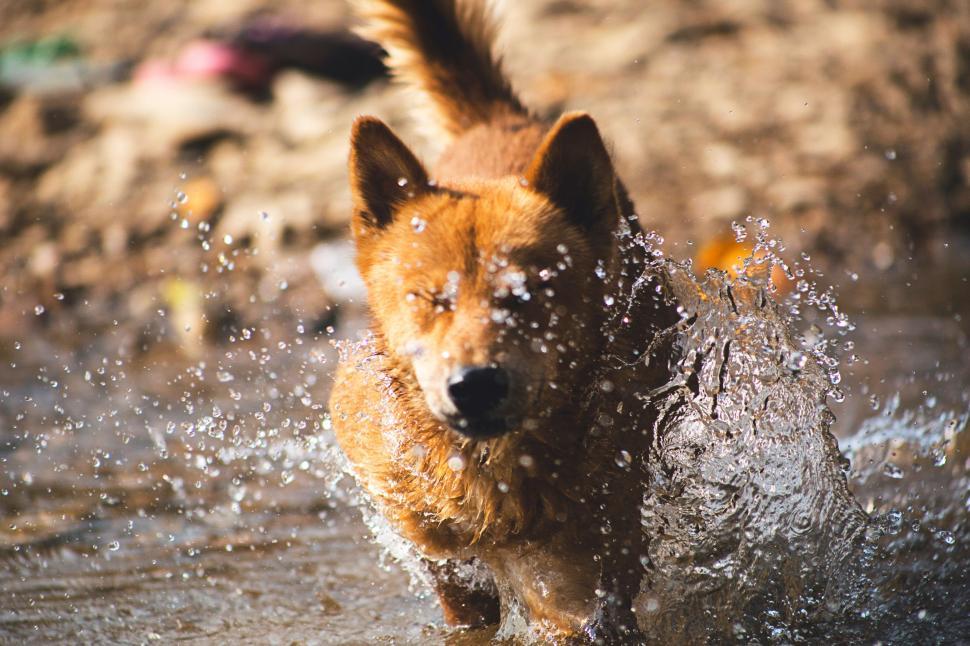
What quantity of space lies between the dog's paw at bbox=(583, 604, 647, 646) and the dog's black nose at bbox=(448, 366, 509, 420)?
2.70ft

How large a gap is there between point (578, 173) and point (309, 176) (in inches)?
211

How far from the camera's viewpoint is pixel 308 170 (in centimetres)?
861

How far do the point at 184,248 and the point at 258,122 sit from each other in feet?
3.97

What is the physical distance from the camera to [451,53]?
5.24 m

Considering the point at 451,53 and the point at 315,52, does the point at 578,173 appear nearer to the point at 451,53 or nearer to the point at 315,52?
the point at 451,53

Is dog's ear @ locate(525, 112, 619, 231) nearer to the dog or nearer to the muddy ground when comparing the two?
the dog

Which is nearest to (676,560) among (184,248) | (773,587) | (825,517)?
(773,587)

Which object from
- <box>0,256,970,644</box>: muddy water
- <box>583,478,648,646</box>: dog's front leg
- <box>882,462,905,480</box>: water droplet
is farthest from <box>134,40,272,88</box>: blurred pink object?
<box>583,478,648,646</box>: dog's front leg

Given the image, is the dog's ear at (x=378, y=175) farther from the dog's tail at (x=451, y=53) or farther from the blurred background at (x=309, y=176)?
the blurred background at (x=309, y=176)

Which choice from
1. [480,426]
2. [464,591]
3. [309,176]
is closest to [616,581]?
[464,591]

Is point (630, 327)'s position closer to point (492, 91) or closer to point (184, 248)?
point (492, 91)

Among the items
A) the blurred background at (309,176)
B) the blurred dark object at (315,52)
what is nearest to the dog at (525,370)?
the blurred background at (309,176)

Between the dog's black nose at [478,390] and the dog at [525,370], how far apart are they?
0.12 ft

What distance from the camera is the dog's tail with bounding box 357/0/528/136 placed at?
5.22 m
